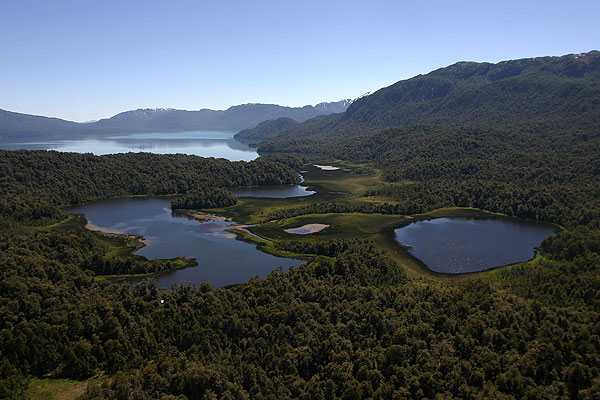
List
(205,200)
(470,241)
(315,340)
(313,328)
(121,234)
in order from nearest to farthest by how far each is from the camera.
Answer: (315,340) < (313,328) < (470,241) < (121,234) < (205,200)

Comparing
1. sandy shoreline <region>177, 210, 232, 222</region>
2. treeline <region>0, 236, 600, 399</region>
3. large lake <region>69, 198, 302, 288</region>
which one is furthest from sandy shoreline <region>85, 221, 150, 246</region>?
treeline <region>0, 236, 600, 399</region>

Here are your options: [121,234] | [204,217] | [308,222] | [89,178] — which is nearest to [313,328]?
[308,222]

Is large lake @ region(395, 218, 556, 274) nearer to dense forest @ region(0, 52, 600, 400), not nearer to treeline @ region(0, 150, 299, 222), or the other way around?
dense forest @ region(0, 52, 600, 400)

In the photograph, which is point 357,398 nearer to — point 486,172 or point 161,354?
point 161,354

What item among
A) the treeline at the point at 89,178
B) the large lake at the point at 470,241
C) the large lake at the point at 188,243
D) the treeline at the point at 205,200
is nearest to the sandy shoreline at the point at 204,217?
the large lake at the point at 188,243

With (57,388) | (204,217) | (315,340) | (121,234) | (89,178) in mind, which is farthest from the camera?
(89,178)

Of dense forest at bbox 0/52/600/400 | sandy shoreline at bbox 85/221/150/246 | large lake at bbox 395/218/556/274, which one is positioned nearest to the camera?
dense forest at bbox 0/52/600/400

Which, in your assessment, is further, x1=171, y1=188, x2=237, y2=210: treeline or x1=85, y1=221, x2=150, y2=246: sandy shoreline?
x1=171, y1=188, x2=237, y2=210: treeline

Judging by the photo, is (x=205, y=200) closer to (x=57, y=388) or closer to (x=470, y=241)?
(x=470, y=241)
